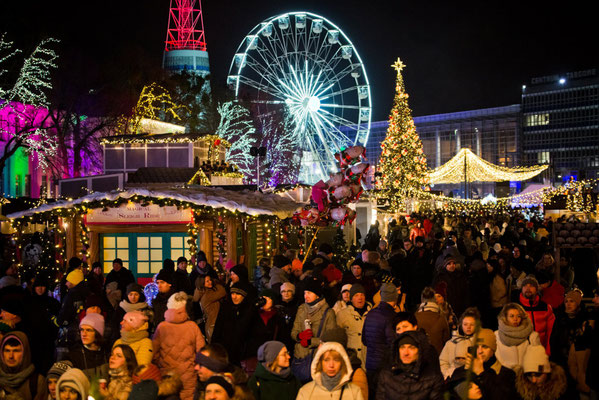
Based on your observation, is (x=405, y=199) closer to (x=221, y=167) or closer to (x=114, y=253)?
(x=221, y=167)

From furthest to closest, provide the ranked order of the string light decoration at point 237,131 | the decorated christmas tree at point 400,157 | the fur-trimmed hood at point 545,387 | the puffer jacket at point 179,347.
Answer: the string light decoration at point 237,131 < the decorated christmas tree at point 400,157 < the puffer jacket at point 179,347 < the fur-trimmed hood at point 545,387

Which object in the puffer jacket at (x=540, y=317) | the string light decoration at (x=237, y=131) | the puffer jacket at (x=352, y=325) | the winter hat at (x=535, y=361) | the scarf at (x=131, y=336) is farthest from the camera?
the string light decoration at (x=237, y=131)

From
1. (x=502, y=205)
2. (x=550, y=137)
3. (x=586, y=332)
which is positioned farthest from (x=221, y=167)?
(x=550, y=137)

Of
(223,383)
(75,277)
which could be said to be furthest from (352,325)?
(75,277)

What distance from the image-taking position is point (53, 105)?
40531mm

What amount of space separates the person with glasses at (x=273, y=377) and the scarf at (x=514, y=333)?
214cm

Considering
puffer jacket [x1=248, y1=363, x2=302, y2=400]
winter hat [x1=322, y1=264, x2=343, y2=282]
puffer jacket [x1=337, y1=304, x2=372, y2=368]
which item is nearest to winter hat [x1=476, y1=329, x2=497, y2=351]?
puffer jacket [x1=248, y1=363, x2=302, y2=400]

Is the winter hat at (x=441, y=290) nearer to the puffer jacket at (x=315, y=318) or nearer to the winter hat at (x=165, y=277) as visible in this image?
the puffer jacket at (x=315, y=318)

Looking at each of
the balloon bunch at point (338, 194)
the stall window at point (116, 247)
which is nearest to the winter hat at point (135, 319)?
the balloon bunch at point (338, 194)

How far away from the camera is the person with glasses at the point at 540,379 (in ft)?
19.5

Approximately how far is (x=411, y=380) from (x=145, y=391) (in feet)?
6.30

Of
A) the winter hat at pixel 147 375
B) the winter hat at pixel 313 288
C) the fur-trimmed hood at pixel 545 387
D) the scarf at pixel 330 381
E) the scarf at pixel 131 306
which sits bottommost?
the fur-trimmed hood at pixel 545 387

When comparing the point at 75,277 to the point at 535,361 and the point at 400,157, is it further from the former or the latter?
the point at 400,157

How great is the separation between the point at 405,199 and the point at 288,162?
56.6 ft
